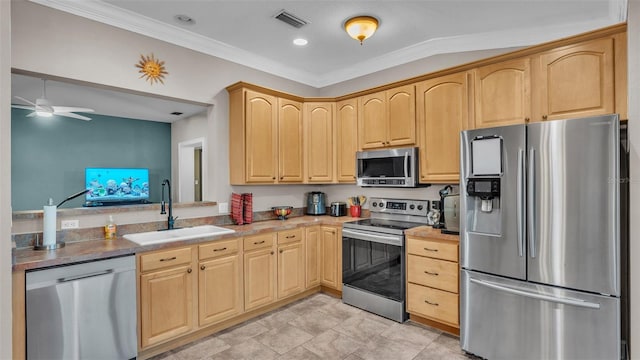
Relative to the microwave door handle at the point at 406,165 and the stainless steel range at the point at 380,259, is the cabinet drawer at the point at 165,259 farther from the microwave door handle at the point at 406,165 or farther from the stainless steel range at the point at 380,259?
the microwave door handle at the point at 406,165

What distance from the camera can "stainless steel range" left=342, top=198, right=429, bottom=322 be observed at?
3053mm

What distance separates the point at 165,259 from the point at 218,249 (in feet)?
1.48

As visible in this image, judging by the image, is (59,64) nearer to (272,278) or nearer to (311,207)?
(272,278)

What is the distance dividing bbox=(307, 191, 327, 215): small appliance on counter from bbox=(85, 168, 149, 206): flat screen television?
14.0 ft

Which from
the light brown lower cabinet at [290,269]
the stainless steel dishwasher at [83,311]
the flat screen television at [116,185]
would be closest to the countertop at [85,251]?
the stainless steel dishwasher at [83,311]

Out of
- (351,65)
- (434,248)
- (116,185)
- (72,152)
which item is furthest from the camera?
(116,185)

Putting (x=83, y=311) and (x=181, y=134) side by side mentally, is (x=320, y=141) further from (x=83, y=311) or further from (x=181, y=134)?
(x=181, y=134)

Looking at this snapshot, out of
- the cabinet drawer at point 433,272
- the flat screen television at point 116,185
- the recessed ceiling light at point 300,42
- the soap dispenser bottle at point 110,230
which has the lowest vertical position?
the cabinet drawer at point 433,272

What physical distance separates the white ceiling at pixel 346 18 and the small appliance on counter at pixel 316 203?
174 centimetres

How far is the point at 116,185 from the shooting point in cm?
630

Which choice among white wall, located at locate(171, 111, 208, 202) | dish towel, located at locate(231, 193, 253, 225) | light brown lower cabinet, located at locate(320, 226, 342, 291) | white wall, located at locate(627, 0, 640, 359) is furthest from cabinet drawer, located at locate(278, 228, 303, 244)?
white wall, located at locate(171, 111, 208, 202)

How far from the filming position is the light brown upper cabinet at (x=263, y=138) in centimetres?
341

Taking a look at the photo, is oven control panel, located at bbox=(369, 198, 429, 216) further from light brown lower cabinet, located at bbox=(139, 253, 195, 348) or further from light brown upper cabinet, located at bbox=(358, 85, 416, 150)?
light brown lower cabinet, located at bbox=(139, 253, 195, 348)

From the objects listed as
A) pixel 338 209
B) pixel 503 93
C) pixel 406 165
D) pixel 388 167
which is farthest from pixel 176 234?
pixel 503 93
